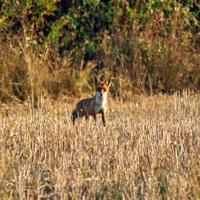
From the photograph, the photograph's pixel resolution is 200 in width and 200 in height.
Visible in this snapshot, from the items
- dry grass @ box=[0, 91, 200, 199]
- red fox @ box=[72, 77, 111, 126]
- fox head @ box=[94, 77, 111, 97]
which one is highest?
fox head @ box=[94, 77, 111, 97]

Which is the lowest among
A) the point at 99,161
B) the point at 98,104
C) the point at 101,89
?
the point at 99,161

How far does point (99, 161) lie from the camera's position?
15.2 feet

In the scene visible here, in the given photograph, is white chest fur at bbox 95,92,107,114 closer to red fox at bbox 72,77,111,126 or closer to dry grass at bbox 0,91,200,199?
red fox at bbox 72,77,111,126

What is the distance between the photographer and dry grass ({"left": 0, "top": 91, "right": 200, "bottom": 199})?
4004mm

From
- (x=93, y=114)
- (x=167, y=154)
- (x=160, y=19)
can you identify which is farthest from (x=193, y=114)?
(x=160, y=19)

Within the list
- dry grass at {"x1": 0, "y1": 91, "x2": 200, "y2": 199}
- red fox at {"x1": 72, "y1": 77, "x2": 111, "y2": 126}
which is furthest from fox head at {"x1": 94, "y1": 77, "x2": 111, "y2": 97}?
dry grass at {"x1": 0, "y1": 91, "x2": 200, "y2": 199}

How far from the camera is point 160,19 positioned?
1320cm

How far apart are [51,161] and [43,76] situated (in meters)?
6.72

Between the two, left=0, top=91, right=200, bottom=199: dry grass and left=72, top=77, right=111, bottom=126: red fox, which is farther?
left=72, top=77, right=111, bottom=126: red fox

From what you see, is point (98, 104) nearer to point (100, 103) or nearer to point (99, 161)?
point (100, 103)

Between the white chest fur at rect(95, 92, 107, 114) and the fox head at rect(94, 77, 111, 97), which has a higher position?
the fox head at rect(94, 77, 111, 97)

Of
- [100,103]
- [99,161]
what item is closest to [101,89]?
[100,103]

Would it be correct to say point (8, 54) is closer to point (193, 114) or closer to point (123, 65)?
point (123, 65)

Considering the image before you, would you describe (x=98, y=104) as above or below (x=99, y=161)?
above
